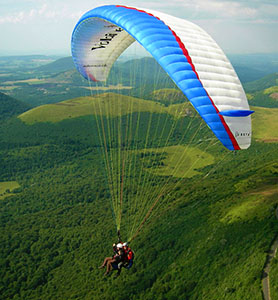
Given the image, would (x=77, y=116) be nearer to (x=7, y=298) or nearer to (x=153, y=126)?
(x=153, y=126)

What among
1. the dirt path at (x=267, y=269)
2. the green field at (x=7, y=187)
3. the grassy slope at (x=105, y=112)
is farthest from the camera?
the grassy slope at (x=105, y=112)

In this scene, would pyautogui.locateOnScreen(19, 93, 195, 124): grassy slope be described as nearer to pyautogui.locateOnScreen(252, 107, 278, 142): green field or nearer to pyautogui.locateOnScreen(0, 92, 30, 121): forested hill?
pyautogui.locateOnScreen(0, 92, 30, 121): forested hill

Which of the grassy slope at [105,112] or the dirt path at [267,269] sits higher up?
the dirt path at [267,269]

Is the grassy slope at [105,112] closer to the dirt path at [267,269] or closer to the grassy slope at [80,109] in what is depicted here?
the grassy slope at [80,109]

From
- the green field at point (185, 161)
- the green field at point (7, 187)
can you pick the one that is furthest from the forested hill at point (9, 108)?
the green field at point (185, 161)

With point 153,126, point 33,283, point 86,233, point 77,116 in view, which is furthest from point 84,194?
point 77,116

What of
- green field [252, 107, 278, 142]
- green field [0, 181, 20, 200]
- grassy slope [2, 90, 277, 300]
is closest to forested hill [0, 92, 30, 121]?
green field [0, 181, 20, 200]
